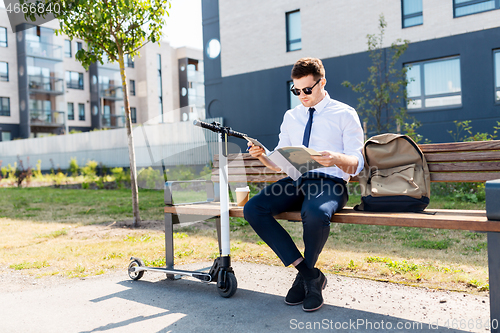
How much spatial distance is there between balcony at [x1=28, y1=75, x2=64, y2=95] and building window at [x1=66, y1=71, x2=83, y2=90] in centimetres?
150

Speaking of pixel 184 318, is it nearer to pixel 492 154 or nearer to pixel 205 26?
pixel 492 154

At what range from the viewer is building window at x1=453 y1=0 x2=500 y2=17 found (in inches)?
493

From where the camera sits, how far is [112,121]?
4012cm

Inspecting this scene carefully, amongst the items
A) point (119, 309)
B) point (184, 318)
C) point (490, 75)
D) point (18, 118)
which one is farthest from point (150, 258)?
point (18, 118)

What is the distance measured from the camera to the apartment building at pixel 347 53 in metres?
12.8

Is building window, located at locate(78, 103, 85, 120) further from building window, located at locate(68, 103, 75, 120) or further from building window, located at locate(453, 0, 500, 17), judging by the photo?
building window, located at locate(453, 0, 500, 17)

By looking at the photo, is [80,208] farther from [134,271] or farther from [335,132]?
[335,132]

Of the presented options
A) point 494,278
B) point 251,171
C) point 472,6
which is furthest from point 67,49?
point 494,278

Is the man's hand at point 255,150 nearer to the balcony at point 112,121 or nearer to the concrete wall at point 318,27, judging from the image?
the concrete wall at point 318,27

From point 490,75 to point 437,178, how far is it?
11.4 meters

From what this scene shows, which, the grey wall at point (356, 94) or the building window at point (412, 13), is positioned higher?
the building window at point (412, 13)

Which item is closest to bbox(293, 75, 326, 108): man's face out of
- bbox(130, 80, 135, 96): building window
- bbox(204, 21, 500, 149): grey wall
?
bbox(204, 21, 500, 149): grey wall

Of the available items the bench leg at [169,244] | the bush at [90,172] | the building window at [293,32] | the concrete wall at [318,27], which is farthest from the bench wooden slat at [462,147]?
the bush at [90,172]

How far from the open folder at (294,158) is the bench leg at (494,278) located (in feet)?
3.72
